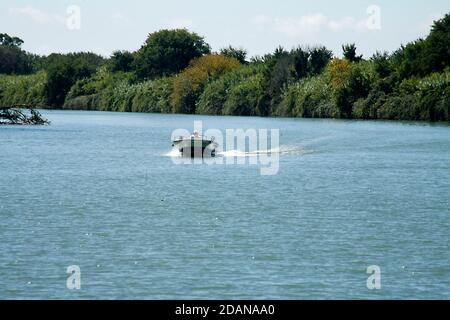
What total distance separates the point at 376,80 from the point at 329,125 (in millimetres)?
15844

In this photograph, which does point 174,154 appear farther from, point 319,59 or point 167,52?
point 167,52

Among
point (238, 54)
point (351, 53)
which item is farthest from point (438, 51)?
point (238, 54)

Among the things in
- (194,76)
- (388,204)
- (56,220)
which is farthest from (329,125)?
(56,220)

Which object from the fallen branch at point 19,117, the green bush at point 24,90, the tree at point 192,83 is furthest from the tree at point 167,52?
the fallen branch at point 19,117

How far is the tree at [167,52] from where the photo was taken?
141m

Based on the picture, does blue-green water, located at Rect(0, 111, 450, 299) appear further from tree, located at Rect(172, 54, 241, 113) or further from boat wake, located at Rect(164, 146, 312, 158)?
tree, located at Rect(172, 54, 241, 113)

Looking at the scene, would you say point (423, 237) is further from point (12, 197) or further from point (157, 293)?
point (12, 197)

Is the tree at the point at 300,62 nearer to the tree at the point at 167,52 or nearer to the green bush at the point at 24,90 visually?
the tree at the point at 167,52

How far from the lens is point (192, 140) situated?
51.3m

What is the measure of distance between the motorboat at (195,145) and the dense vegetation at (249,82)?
3942 cm

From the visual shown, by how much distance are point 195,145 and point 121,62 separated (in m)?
96.0

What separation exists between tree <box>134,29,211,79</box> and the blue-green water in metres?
88.6

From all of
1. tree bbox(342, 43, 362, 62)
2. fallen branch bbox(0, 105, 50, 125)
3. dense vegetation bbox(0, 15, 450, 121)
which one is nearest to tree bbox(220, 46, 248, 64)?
dense vegetation bbox(0, 15, 450, 121)

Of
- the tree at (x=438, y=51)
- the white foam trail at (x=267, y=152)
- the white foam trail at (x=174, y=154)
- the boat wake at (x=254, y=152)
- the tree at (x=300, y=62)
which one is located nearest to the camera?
the white foam trail at (x=174, y=154)
